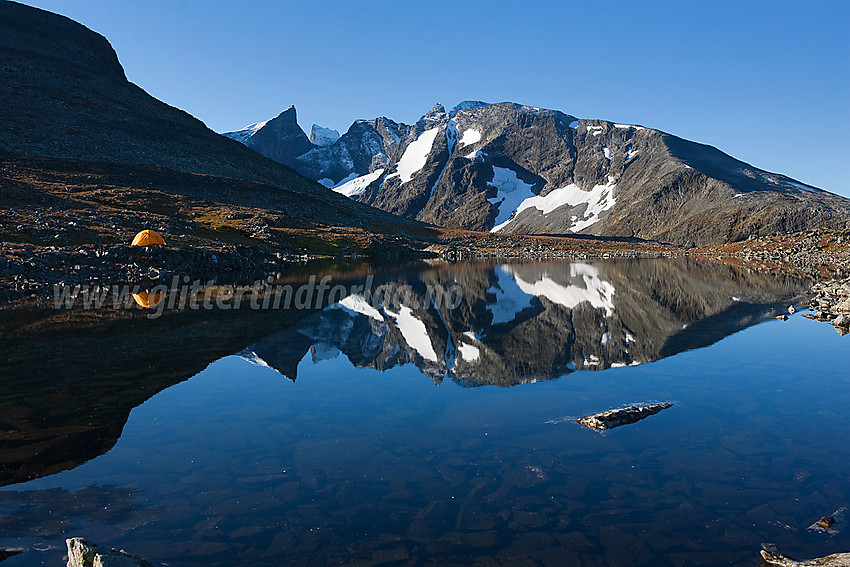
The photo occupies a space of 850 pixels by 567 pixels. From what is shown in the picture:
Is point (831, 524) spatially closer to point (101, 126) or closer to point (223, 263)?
point (223, 263)

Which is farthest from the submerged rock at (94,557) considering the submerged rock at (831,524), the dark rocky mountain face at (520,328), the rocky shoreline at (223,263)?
the rocky shoreline at (223,263)

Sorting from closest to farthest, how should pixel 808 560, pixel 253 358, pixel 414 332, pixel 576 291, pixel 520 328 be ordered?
pixel 808 560 → pixel 253 358 → pixel 414 332 → pixel 520 328 → pixel 576 291

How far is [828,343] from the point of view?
88.3ft

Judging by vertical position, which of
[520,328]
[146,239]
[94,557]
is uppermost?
[146,239]

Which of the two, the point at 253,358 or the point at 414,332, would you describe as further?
the point at 414,332

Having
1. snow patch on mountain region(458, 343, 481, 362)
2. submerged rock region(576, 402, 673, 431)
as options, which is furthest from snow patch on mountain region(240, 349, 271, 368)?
submerged rock region(576, 402, 673, 431)

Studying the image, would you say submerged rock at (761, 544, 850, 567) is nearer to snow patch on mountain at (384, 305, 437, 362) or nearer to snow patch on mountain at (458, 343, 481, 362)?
snow patch on mountain at (458, 343, 481, 362)

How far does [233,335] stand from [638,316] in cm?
2566

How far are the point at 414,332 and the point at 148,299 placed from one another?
76.2 feet

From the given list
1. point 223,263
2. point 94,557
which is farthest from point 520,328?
point 223,263

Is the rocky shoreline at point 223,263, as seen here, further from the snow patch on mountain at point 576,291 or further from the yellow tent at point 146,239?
the snow patch on mountain at point 576,291

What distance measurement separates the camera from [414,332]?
31031 millimetres

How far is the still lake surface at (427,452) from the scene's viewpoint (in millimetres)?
9539

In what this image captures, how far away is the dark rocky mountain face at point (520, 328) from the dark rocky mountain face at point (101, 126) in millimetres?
80039
